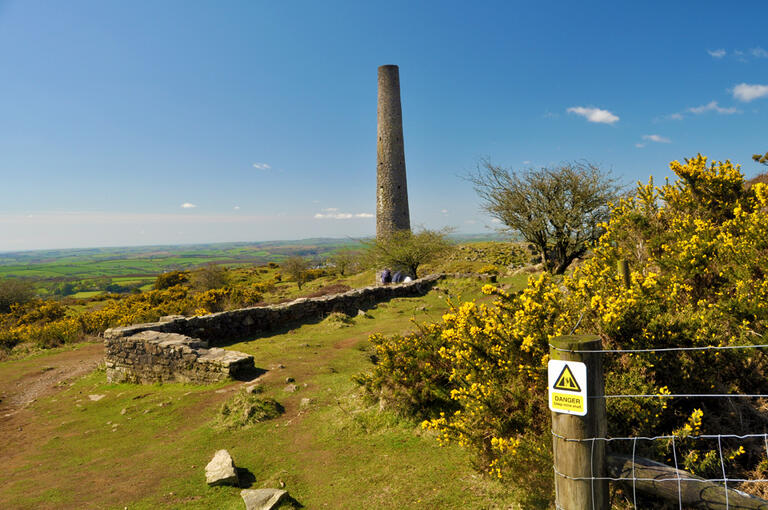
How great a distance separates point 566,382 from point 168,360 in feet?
31.3

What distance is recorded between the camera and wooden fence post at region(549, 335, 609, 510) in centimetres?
268

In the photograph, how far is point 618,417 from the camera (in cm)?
374

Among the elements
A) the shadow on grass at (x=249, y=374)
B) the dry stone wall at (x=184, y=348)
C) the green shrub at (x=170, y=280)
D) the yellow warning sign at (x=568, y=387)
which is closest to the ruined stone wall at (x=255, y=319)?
the dry stone wall at (x=184, y=348)

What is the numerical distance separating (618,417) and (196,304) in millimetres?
19063

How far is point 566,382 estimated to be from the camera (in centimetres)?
272

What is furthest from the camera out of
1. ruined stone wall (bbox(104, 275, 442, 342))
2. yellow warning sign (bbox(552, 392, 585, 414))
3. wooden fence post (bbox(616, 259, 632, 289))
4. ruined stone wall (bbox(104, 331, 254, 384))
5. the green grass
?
ruined stone wall (bbox(104, 275, 442, 342))

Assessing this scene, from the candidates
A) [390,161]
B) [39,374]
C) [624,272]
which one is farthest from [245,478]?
[390,161]

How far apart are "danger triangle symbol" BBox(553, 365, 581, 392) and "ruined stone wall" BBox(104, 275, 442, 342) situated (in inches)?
435

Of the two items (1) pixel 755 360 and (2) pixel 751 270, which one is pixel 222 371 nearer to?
(1) pixel 755 360

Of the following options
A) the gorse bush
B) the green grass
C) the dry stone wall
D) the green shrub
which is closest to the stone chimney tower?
the dry stone wall

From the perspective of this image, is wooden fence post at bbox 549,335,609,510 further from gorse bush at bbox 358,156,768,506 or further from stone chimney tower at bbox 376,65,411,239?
stone chimney tower at bbox 376,65,411,239

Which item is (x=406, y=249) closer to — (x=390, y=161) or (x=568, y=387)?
(x=390, y=161)

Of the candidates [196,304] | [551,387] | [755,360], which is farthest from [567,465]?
[196,304]

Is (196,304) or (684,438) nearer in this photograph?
(684,438)
